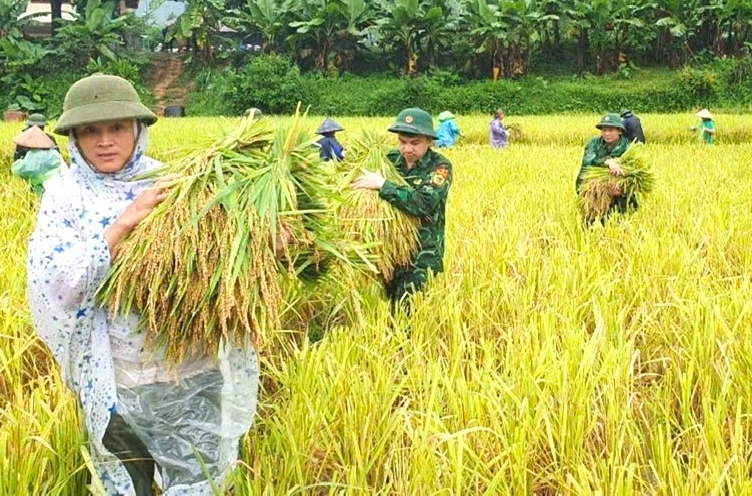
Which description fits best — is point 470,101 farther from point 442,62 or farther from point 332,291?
point 332,291

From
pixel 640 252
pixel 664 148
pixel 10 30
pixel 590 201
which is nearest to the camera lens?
pixel 640 252

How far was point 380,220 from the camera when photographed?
2803 millimetres

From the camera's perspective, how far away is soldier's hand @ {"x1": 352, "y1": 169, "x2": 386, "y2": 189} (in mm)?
2659

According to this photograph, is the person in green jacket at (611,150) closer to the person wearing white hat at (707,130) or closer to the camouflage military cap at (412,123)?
the camouflage military cap at (412,123)

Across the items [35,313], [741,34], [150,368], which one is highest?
[741,34]

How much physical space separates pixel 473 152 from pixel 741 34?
14990 mm

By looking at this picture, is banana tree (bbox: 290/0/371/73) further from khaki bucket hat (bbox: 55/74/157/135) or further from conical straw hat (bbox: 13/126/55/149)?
khaki bucket hat (bbox: 55/74/157/135)

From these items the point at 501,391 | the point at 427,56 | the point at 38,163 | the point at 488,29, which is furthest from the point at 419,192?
the point at 427,56

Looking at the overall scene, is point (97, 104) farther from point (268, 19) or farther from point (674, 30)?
point (268, 19)

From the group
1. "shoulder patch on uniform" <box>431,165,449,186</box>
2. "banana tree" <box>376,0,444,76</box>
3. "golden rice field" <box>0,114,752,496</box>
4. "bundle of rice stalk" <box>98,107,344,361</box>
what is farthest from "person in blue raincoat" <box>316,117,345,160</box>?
"banana tree" <box>376,0,444,76</box>

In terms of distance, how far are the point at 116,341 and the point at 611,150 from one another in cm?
392

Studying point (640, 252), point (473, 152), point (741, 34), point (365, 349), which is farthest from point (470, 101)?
point (365, 349)

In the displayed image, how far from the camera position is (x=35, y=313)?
157 centimetres

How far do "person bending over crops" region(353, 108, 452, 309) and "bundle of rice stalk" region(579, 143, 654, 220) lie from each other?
6.59 feet
